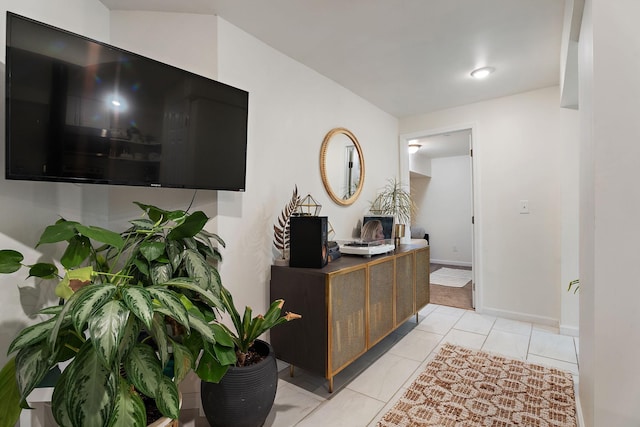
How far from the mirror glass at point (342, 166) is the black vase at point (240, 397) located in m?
1.64

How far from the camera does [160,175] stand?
1523 mm

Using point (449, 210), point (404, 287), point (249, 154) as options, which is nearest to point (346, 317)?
point (404, 287)

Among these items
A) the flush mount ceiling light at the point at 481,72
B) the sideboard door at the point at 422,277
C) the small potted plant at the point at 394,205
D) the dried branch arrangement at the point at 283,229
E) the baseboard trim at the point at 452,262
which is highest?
the flush mount ceiling light at the point at 481,72

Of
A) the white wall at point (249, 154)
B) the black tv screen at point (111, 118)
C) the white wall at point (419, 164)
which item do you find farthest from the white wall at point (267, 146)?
the white wall at point (419, 164)

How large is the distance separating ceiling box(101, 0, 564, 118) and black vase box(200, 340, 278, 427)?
6.49 feet

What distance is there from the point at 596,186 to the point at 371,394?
1.62 metres

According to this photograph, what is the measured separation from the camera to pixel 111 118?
1.34 m

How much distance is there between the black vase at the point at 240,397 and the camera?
1407mm

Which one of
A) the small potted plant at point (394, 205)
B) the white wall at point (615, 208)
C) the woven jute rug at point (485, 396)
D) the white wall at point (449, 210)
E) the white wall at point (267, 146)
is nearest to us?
the white wall at point (615, 208)

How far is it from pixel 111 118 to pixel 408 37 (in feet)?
6.19

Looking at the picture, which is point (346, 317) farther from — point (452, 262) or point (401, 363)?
point (452, 262)

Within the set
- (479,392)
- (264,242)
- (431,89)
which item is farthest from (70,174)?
(431,89)

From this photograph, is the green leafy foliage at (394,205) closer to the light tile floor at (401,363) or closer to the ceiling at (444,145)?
the light tile floor at (401,363)

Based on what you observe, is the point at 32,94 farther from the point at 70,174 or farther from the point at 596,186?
the point at 596,186
